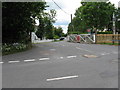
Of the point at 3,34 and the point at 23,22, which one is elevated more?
the point at 23,22

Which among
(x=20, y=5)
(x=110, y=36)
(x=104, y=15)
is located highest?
(x=104, y=15)

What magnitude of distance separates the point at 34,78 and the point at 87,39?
23.6 m

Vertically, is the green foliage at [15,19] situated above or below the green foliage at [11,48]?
above

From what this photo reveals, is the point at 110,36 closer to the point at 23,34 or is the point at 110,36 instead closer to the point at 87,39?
the point at 87,39

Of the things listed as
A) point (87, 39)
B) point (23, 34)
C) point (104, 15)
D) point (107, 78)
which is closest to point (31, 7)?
point (23, 34)

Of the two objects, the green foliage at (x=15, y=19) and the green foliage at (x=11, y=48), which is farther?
the green foliage at (x=15, y=19)

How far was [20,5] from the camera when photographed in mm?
13391

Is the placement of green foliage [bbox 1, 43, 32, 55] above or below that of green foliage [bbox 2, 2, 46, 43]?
below

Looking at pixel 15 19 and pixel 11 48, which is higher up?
pixel 15 19

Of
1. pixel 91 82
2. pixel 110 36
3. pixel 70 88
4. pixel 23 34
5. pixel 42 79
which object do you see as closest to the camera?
pixel 70 88

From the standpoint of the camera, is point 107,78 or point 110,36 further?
point 110,36

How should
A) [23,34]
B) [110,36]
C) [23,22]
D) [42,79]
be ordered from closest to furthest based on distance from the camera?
[42,79]
[23,22]
[23,34]
[110,36]

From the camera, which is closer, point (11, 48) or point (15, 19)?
point (11, 48)

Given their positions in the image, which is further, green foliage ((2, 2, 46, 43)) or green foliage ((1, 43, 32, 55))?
green foliage ((2, 2, 46, 43))
